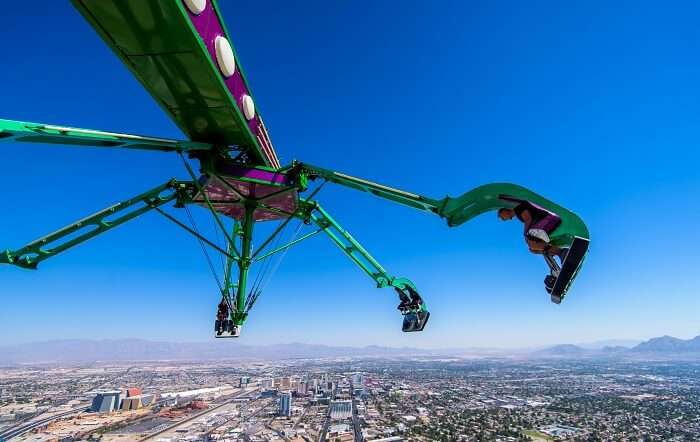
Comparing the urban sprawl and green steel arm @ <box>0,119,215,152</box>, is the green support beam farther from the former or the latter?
the urban sprawl

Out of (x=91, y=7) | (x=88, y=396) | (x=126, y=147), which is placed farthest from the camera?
(x=88, y=396)

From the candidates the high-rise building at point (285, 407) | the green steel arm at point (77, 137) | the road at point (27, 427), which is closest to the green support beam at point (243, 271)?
the green steel arm at point (77, 137)

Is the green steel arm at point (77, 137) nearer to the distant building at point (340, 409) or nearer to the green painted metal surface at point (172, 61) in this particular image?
the green painted metal surface at point (172, 61)

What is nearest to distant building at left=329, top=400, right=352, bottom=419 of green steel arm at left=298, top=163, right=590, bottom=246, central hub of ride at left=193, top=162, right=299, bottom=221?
central hub of ride at left=193, top=162, right=299, bottom=221

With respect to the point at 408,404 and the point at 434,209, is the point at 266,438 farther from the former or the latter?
the point at 434,209

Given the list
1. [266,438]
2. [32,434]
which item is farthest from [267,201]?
[32,434]

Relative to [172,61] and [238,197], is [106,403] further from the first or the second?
[172,61]
